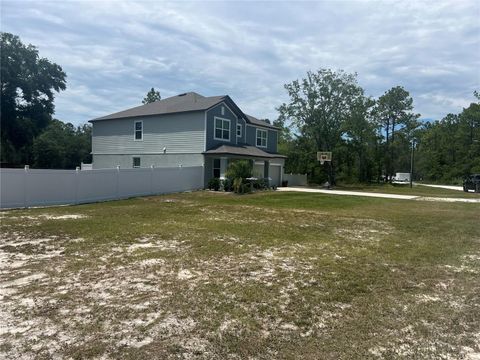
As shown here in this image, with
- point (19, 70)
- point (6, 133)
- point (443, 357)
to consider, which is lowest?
point (443, 357)

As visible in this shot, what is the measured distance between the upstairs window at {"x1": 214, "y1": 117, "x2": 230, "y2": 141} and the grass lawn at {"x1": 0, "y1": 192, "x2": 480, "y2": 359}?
1752 cm

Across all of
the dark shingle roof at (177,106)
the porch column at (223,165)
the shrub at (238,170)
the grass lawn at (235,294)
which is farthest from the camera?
the dark shingle roof at (177,106)

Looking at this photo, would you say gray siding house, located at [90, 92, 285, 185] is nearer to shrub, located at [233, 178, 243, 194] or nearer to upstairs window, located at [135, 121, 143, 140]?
upstairs window, located at [135, 121, 143, 140]

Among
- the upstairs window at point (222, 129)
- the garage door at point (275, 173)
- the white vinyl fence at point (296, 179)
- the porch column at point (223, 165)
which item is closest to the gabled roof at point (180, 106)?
the upstairs window at point (222, 129)

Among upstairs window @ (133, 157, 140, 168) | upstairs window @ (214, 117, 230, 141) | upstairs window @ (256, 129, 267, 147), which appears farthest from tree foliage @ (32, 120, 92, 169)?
upstairs window @ (214, 117, 230, 141)

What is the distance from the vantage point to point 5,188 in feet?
44.4

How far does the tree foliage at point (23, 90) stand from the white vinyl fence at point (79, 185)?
85.0 ft

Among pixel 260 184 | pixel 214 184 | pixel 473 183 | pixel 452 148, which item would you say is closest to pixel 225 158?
pixel 214 184

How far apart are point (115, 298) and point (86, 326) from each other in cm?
81

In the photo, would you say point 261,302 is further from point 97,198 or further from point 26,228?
point 97,198

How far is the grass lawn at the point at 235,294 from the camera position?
11.4 feet

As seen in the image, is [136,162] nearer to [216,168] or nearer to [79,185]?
[216,168]

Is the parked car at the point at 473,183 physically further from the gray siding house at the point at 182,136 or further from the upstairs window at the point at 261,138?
the upstairs window at the point at 261,138

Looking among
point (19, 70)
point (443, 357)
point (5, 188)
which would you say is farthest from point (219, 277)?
point (19, 70)
